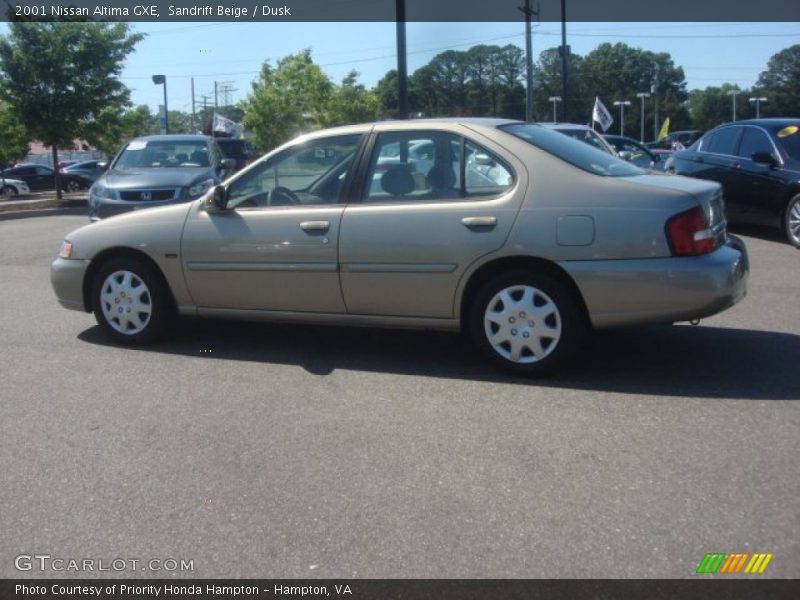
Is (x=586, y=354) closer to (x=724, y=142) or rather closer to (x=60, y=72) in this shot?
(x=724, y=142)

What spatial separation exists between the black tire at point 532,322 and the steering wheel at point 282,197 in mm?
1559

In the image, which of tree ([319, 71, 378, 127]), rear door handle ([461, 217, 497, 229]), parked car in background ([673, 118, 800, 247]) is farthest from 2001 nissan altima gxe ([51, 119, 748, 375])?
tree ([319, 71, 378, 127])

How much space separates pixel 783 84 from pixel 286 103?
4214cm

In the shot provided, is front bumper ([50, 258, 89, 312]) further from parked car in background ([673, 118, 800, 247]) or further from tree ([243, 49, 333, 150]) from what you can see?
tree ([243, 49, 333, 150])

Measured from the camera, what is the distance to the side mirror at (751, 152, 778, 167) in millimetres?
10609

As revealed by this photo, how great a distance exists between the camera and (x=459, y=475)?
12.7 ft

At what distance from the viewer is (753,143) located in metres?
11.2

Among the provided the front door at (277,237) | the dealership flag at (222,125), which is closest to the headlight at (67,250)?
the front door at (277,237)

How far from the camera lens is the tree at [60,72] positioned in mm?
21109

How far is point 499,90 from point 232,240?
26.9m

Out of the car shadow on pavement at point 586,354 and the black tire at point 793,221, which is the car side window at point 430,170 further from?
the black tire at point 793,221

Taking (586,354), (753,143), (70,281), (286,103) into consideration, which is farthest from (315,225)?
(286,103)
